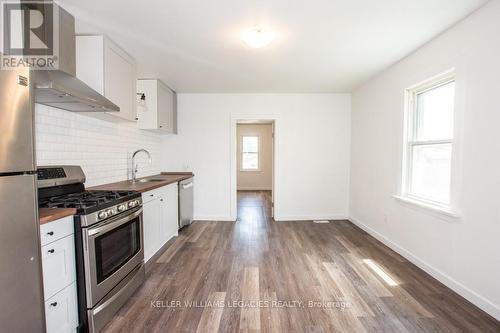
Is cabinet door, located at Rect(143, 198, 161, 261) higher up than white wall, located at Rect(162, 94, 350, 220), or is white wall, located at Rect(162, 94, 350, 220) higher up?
white wall, located at Rect(162, 94, 350, 220)

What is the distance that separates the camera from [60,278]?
1507mm

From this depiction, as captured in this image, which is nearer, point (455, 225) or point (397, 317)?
point (397, 317)

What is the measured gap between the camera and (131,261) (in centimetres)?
215

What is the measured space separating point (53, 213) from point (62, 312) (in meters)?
0.67

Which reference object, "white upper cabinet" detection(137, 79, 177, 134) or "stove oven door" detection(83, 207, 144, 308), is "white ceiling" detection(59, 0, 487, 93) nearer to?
"white upper cabinet" detection(137, 79, 177, 134)

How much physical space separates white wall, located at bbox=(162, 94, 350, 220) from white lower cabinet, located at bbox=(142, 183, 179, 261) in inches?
41.7

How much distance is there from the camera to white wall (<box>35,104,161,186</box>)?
2.05 m

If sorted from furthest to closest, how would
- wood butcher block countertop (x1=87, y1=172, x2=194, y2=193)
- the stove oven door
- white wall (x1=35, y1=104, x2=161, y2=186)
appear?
wood butcher block countertop (x1=87, y1=172, x2=194, y2=193) < white wall (x1=35, y1=104, x2=161, y2=186) < the stove oven door

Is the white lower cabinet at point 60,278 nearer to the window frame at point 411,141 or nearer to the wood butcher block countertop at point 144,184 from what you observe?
the wood butcher block countertop at point 144,184

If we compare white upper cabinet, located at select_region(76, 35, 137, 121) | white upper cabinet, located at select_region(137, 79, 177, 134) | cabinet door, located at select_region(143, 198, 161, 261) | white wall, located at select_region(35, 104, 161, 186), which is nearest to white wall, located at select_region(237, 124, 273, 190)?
white upper cabinet, located at select_region(137, 79, 177, 134)

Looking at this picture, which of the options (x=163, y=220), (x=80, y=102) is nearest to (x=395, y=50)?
(x=80, y=102)

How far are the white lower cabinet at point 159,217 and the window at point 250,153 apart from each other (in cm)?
497

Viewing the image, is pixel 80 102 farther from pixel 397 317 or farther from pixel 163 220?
pixel 397 317

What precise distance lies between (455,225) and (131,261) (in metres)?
3.11
